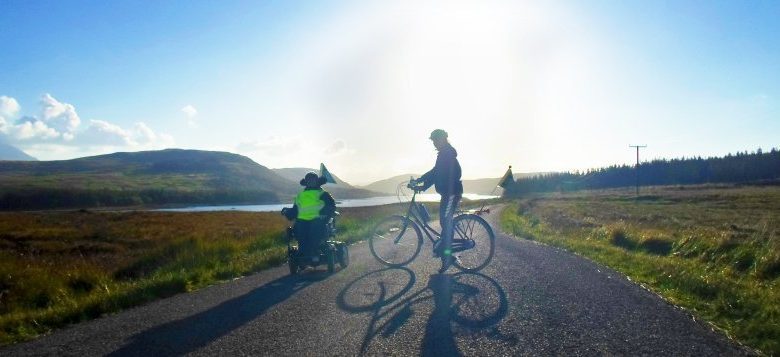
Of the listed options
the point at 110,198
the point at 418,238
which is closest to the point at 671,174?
the point at 110,198

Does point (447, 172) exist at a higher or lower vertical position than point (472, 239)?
higher

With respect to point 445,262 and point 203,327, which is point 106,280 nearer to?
point 203,327

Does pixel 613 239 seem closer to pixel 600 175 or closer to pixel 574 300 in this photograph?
pixel 574 300

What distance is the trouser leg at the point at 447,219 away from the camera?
32.2 ft

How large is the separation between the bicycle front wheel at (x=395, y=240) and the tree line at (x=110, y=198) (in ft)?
A: 356

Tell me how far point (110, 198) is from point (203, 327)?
127171mm

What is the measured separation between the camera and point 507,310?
21.4 feet

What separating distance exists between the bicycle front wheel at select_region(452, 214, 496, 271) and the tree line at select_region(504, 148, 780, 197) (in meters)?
116

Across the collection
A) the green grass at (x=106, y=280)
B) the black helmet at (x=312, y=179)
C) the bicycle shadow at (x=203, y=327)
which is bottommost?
the green grass at (x=106, y=280)

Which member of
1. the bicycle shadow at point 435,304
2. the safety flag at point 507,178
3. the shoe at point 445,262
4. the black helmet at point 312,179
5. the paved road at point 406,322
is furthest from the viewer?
the safety flag at point 507,178

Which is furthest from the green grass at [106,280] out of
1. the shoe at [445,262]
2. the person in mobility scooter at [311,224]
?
the shoe at [445,262]

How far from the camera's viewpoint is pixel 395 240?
10414 millimetres

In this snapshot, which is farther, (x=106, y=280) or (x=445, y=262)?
(x=106, y=280)

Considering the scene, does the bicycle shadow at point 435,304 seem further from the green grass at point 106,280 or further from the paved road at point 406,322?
the green grass at point 106,280
